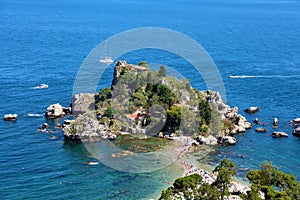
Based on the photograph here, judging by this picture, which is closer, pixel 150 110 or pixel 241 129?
pixel 241 129

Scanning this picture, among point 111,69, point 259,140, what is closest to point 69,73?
point 111,69

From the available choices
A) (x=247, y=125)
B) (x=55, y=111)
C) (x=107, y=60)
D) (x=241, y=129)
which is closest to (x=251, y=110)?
(x=247, y=125)

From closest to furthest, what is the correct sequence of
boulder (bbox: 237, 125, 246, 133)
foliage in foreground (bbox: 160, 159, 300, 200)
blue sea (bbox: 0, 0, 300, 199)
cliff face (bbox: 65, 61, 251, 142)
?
foliage in foreground (bbox: 160, 159, 300, 200) → blue sea (bbox: 0, 0, 300, 199) → cliff face (bbox: 65, 61, 251, 142) → boulder (bbox: 237, 125, 246, 133)

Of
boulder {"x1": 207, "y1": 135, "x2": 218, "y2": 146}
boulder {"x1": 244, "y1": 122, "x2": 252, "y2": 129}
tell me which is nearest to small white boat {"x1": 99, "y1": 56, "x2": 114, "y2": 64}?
boulder {"x1": 244, "y1": 122, "x2": 252, "y2": 129}

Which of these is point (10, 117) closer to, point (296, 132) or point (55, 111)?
point (55, 111)

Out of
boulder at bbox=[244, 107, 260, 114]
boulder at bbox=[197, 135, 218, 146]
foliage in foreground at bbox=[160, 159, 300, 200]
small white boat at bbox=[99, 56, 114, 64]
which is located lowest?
foliage in foreground at bbox=[160, 159, 300, 200]

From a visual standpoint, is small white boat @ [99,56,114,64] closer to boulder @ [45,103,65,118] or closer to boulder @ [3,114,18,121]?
boulder @ [45,103,65,118]

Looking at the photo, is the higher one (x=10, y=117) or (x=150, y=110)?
(x=150, y=110)

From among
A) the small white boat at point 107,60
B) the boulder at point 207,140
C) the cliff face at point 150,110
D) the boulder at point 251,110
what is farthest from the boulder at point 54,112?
the small white boat at point 107,60
